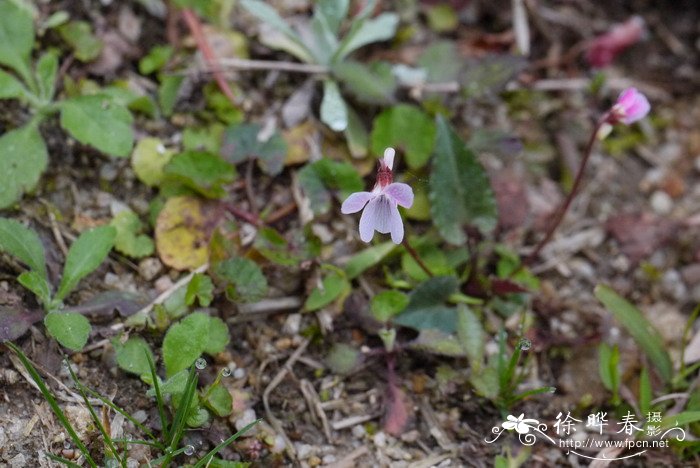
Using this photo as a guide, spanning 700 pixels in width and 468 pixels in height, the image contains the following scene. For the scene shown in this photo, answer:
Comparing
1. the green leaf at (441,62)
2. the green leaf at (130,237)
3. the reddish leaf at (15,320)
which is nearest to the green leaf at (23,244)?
the reddish leaf at (15,320)

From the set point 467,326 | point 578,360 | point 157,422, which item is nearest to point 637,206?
point 578,360

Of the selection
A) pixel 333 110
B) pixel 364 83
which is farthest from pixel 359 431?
pixel 364 83

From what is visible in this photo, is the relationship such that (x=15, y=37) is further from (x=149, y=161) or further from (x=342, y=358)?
(x=342, y=358)

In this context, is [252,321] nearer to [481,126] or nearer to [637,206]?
[481,126]

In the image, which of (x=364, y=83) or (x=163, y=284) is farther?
(x=364, y=83)

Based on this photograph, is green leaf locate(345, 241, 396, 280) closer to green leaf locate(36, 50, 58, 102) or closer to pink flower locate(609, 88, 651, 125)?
pink flower locate(609, 88, 651, 125)

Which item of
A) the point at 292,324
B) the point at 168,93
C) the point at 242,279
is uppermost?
the point at 168,93
